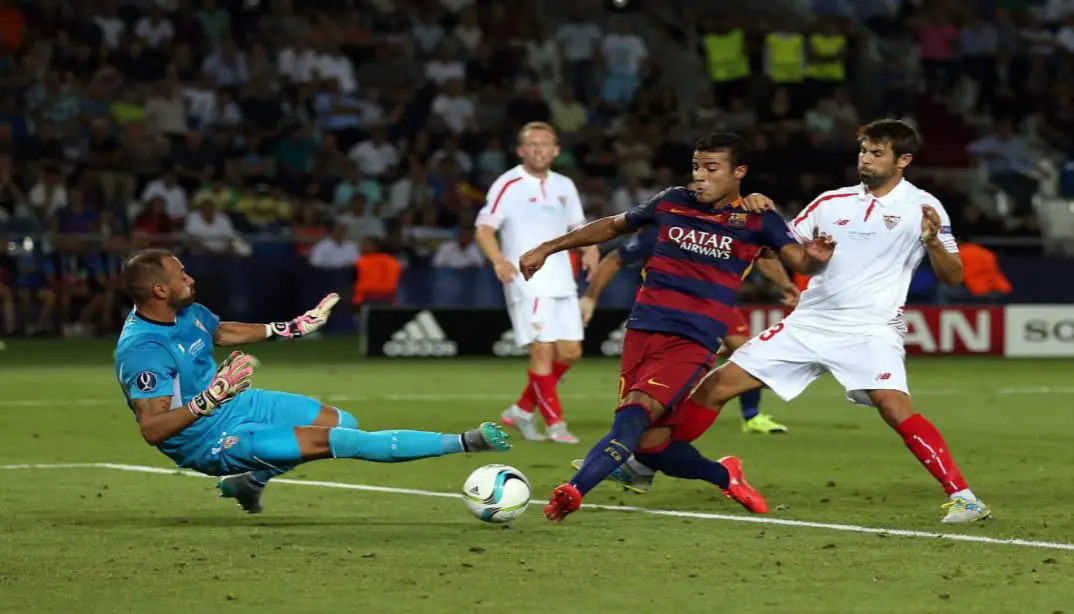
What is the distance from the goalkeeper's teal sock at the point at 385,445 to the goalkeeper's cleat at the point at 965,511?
2.37 m

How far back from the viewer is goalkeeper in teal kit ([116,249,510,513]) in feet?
28.1

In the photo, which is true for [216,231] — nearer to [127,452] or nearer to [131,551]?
[127,452]

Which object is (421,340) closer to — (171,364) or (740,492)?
(740,492)

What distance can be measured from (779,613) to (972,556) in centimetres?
165

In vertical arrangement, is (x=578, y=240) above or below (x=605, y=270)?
above

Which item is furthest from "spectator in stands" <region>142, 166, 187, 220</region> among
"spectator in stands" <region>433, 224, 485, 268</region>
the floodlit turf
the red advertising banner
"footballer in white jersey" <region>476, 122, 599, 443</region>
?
"footballer in white jersey" <region>476, 122, 599, 443</region>

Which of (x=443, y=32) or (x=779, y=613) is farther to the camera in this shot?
(x=443, y=32)

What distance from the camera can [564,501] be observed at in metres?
8.59

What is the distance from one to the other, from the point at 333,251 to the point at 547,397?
1208 cm

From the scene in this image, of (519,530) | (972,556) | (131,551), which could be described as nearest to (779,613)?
(972,556)

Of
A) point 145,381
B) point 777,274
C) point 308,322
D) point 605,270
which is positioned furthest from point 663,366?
point 605,270

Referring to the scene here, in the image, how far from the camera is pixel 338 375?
19.6 meters

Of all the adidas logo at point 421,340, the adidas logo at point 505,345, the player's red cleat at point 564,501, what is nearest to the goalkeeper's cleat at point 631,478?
the player's red cleat at point 564,501

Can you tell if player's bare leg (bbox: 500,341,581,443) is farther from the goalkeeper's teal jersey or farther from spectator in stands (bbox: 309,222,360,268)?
spectator in stands (bbox: 309,222,360,268)
